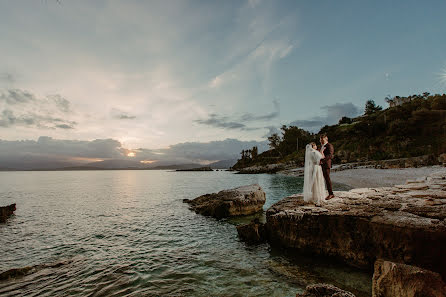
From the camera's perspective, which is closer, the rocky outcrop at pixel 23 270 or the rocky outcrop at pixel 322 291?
the rocky outcrop at pixel 322 291

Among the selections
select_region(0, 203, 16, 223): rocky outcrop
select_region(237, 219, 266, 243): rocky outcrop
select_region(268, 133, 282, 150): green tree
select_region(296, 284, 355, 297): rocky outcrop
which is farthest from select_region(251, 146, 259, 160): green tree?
select_region(296, 284, 355, 297): rocky outcrop

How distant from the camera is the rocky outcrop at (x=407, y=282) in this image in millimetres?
4117

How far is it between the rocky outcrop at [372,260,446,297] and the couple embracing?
662 cm

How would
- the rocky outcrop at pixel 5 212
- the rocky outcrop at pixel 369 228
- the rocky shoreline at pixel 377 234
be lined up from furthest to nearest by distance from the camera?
the rocky outcrop at pixel 5 212
the rocky outcrop at pixel 369 228
the rocky shoreline at pixel 377 234

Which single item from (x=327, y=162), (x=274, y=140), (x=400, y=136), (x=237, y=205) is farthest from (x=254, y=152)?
(x=327, y=162)

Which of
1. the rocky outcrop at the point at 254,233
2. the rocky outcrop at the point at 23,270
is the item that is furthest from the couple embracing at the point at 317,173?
the rocky outcrop at the point at 23,270

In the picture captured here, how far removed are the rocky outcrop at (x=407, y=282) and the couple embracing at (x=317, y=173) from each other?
6618 millimetres

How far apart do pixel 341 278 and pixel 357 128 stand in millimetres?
95821

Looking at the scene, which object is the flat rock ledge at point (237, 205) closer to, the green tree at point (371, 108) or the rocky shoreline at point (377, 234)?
the rocky shoreline at point (377, 234)

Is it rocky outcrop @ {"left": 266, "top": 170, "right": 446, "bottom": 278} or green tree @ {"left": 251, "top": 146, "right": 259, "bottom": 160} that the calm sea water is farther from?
green tree @ {"left": 251, "top": 146, "right": 259, "bottom": 160}

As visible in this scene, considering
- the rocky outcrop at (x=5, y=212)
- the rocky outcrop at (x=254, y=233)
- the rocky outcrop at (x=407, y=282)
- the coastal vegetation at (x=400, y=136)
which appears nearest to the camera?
the rocky outcrop at (x=407, y=282)

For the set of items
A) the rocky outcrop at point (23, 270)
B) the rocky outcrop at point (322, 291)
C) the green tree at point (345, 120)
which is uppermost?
the green tree at point (345, 120)

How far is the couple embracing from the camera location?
11.4m

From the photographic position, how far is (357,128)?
8644 centimetres
